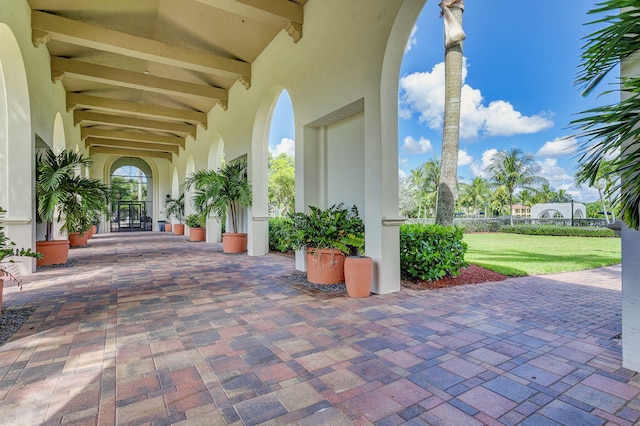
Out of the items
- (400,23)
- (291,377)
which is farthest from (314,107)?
(291,377)

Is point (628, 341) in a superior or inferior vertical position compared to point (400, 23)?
inferior

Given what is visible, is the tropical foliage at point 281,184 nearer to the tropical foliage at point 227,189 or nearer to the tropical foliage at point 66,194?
the tropical foliage at point 227,189

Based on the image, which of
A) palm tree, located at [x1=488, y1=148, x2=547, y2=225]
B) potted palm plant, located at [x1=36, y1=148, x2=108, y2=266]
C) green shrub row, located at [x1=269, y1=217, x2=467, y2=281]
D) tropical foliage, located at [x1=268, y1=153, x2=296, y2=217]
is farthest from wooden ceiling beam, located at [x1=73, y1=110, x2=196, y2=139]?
palm tree, located at [x1=488, y1=148, x2=547, y2=225]

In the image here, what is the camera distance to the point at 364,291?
4.06 m

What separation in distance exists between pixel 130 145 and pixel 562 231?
23.1 meters

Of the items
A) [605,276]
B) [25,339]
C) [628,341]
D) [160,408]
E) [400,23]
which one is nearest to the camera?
[160,408]

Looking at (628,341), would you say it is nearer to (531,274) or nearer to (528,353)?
(528,353)

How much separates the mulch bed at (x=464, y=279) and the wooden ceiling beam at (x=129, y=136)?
14454mm

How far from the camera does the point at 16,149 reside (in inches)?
219

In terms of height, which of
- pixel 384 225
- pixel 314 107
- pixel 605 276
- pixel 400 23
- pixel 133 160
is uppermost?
pixel 133 160

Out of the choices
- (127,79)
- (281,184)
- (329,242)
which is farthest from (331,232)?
(281,184)

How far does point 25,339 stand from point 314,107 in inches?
189

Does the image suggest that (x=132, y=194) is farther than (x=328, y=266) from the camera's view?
Yes

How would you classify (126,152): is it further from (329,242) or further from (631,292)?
(631,292)
